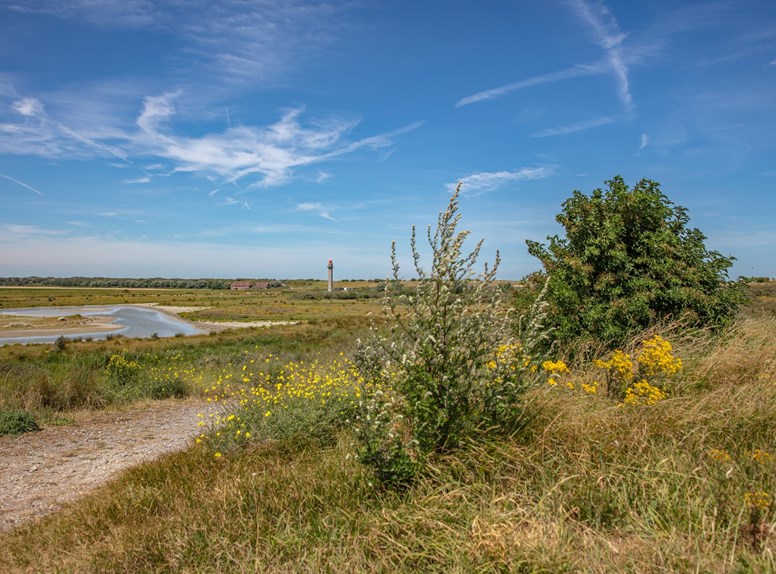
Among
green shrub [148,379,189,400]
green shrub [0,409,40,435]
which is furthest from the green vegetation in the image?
green shrub [148,379,189,400]

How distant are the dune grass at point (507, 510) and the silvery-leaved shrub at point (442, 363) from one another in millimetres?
258

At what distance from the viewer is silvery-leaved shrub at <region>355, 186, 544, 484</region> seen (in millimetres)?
3973

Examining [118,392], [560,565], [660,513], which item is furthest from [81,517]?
[118,392]

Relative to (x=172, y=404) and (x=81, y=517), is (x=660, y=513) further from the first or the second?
(x=172, y=404)

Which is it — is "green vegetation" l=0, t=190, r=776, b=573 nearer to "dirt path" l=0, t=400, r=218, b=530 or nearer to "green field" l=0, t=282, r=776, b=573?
"green field" l=0, t=282, r=776, b=573

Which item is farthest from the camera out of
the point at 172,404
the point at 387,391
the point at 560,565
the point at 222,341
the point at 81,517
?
the point at 222,341

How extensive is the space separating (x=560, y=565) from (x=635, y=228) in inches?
310

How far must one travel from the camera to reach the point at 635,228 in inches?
361

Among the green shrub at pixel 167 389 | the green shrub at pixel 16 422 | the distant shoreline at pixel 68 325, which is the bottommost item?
the distant shoreline at pixel 68 325

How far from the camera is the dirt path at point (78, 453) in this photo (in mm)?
6344

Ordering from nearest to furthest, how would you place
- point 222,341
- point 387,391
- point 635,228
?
1. point 387,391
2. point 635,228
3. point 222,341

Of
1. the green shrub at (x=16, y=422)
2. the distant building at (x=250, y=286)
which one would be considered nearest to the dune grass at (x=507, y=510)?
the green shrub at (x=16, y=422)

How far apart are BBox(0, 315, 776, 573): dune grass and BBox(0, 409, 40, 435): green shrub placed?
499 centimetres

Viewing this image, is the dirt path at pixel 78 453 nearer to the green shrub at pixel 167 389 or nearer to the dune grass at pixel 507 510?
the dune grass at pixel 507 510
